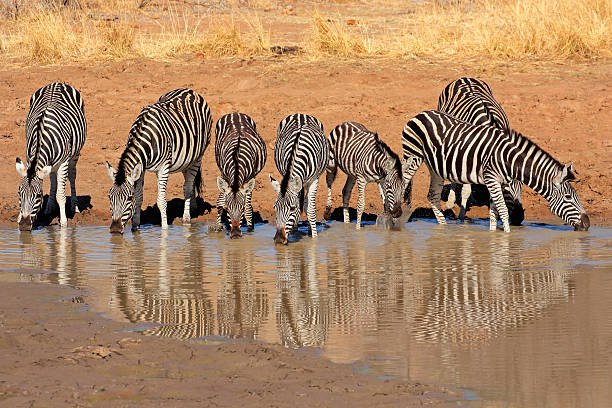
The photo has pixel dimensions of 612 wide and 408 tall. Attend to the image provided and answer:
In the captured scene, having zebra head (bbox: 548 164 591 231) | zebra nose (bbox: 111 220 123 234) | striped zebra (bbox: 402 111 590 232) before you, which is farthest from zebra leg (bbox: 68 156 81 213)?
zebra head (bbox: 548 164 591 231)

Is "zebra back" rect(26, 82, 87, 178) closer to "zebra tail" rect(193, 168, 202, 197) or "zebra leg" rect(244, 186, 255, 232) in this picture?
"zebra tail" rect(193, 168, 202, 197)

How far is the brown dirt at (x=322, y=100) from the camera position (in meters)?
14.1

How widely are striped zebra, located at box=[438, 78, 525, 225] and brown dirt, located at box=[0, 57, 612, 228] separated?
88cm

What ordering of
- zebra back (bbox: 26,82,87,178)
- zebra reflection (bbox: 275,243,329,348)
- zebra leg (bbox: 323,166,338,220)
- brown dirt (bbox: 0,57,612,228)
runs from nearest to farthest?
zebra reflection (bbox: 275,243,329,348), zebra back (bbox: 26,82,87,178), zebra leg (bbox: 323,166,338,220), brown dirt (bbox: 0,57,612,228)

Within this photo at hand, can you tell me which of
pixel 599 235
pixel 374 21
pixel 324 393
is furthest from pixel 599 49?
pixel 324 393

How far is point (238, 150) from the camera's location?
1165 centimetres

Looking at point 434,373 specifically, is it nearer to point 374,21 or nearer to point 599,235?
point 599,235

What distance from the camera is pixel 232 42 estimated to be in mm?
19125

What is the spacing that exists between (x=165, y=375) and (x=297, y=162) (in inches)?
240

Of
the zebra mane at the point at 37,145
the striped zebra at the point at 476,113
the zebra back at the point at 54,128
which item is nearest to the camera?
the zebra mane at the point at 37,145

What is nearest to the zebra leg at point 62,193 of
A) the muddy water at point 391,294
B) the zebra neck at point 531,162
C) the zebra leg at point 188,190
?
the muddy water at point 391,294

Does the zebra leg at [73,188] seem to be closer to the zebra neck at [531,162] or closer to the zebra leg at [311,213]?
the zebra leg at [311,213]

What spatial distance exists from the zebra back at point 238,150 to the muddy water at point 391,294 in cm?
77

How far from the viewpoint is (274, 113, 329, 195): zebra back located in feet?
36.2
